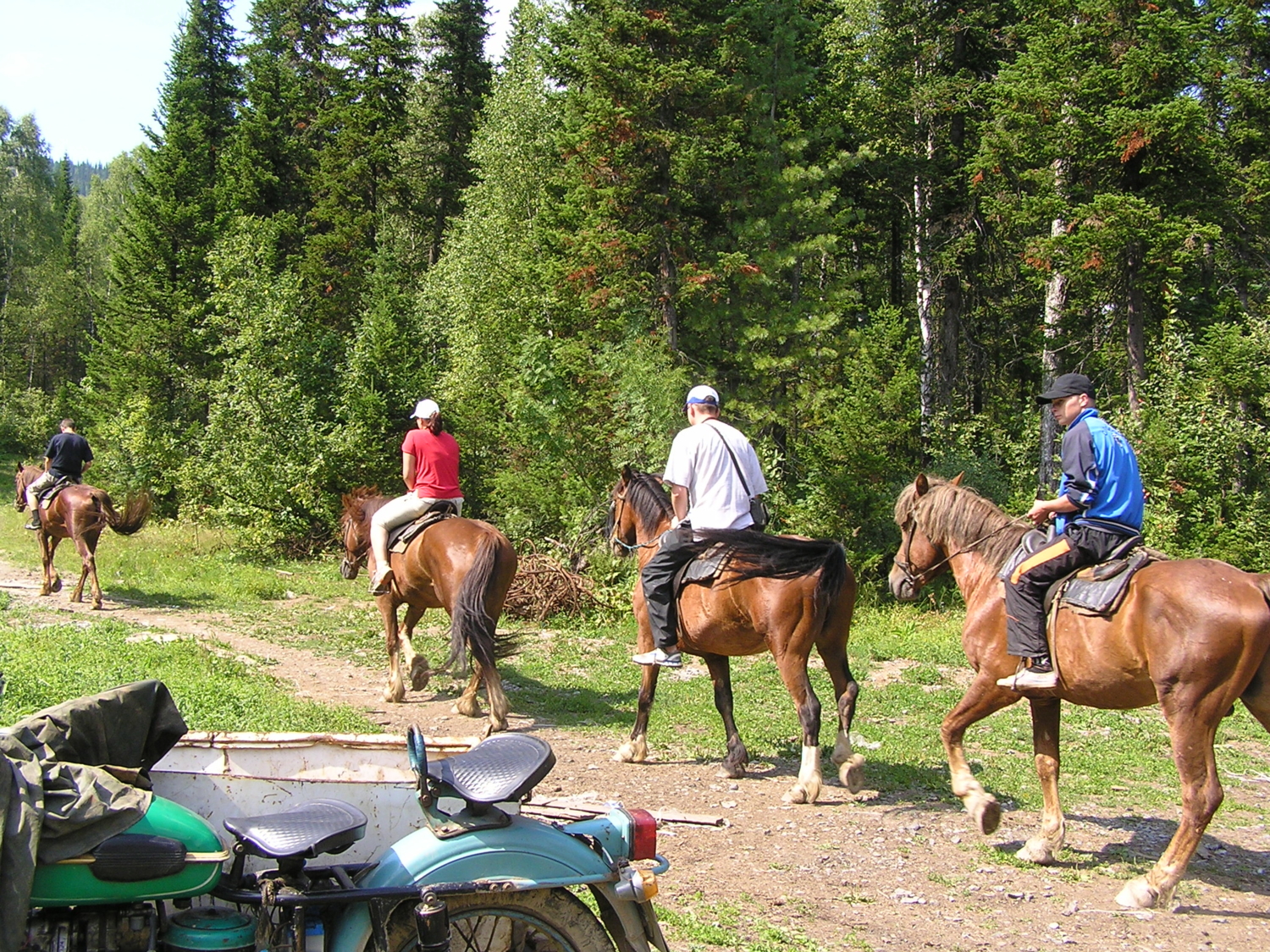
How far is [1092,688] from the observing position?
6793mm

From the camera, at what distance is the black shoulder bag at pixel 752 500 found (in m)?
8.45

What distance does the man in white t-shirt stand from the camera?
334 inches

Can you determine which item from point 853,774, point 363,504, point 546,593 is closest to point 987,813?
point 853,774

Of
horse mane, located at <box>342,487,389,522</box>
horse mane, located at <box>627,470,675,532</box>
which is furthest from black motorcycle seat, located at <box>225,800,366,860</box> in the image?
horse mane, located at <box>342,487,389,522</box>

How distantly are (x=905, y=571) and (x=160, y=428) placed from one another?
30186mm

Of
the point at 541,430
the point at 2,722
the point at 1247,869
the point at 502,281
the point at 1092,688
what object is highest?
the point at 502,281

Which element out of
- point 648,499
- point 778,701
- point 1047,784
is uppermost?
point 648,499

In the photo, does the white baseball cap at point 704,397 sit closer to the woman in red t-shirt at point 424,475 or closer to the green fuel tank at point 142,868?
the woman in red t-shirt at point 424,475

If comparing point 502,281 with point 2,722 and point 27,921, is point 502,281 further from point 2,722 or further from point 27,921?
point 27,921

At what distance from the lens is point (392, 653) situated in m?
11.6

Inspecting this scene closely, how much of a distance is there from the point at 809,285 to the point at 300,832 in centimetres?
2128

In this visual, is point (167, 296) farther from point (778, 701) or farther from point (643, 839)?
point (643, 839)

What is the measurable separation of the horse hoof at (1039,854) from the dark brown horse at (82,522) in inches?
553

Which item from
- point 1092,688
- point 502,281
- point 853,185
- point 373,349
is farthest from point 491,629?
point 853,185
